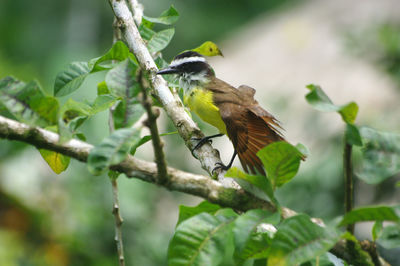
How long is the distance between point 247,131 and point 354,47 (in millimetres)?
2315

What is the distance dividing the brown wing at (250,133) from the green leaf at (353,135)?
793 millimetres

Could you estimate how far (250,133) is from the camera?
1.76m

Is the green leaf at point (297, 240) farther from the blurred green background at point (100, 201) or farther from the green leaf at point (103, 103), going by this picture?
the blurred green background at point (100, 201)

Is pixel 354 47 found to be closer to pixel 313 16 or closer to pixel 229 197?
pixel 229 197

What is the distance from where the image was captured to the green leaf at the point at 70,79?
129cm

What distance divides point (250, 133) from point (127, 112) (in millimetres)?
912

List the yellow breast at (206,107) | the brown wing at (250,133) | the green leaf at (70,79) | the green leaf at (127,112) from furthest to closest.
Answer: the yellow breast at (206,107), the brown wing at (250,133), the green leaf at (70,79), the green leaf at (127,112)

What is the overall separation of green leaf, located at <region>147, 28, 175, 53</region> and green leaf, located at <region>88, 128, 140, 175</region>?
3.23 ft

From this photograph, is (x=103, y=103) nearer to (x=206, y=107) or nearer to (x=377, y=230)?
(x=377, y=230)

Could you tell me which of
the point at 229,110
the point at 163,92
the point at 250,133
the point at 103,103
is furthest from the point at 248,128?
the point at 103,103

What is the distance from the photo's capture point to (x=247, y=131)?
178 centimetres

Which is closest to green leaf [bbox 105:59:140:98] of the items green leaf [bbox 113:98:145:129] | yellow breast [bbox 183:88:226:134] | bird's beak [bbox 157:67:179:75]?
green leaf [bbox 113:98:145:129]

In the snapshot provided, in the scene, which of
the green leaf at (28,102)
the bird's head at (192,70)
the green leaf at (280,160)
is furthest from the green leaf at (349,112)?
the bird's head at (192,70)

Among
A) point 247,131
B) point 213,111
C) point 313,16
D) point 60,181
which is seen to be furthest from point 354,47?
point 313,16
